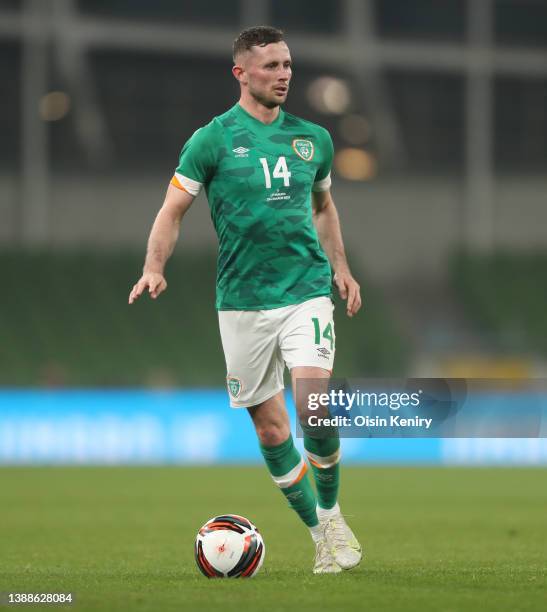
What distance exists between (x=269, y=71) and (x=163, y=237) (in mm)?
906

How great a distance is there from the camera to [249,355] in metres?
6.09

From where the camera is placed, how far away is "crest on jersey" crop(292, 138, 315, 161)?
610cm

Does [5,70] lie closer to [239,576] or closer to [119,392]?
[119,392]

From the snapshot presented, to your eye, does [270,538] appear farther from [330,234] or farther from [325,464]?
[330,234]

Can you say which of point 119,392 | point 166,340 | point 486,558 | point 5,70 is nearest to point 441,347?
point 166,340

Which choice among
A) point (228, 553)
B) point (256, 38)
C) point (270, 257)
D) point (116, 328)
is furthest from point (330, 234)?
point (116, 328)

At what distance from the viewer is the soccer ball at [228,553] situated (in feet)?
19.2

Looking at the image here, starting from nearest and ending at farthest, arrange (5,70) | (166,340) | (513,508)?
(513,508) < (166,340) < (5,70)

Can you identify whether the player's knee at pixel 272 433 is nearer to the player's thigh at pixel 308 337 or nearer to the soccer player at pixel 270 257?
the soccer player at pixel 270 257

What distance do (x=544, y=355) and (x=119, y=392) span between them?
808 centimetres

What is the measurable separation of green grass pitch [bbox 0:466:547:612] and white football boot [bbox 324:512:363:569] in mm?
74

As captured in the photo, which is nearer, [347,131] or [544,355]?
[544,355]

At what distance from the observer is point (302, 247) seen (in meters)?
6.06

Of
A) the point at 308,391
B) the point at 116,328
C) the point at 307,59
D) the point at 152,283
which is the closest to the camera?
the point at 152,283
